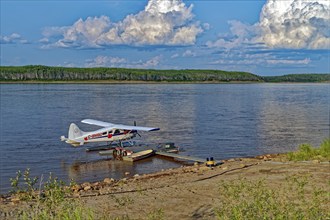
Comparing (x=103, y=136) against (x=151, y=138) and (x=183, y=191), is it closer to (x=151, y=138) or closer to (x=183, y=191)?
(x=151, y=138)

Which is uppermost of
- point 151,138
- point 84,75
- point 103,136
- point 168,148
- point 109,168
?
point 84,75

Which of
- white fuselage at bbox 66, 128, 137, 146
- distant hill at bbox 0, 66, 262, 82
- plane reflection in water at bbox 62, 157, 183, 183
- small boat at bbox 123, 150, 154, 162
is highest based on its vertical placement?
distant hill at bbox 0, 66, 262, 82

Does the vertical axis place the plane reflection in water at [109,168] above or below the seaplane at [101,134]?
below

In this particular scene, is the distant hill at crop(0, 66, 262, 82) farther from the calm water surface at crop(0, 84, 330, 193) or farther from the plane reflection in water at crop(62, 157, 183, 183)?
the plane reflection in water at crop(62, 157, 183, 183)

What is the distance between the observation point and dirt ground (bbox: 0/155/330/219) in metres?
8.77

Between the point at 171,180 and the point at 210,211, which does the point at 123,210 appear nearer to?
the point at 210,211

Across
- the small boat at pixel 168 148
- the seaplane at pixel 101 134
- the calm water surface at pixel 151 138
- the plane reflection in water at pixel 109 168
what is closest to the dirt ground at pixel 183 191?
the plane reflection in water at pixel 109 168

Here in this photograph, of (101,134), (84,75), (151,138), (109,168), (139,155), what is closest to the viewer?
(109,168)

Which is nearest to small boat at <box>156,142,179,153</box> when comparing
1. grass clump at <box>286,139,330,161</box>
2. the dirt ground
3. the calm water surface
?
the calm water surface

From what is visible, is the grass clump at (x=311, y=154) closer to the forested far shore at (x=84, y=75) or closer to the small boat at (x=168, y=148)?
the small boat at (x=168, y=148)

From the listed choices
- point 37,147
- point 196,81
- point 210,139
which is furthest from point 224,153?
point 196,81

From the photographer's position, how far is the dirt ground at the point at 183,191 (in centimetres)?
877

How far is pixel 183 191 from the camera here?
35.4ft

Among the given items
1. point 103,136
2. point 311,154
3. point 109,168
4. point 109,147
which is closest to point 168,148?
point 109,147
